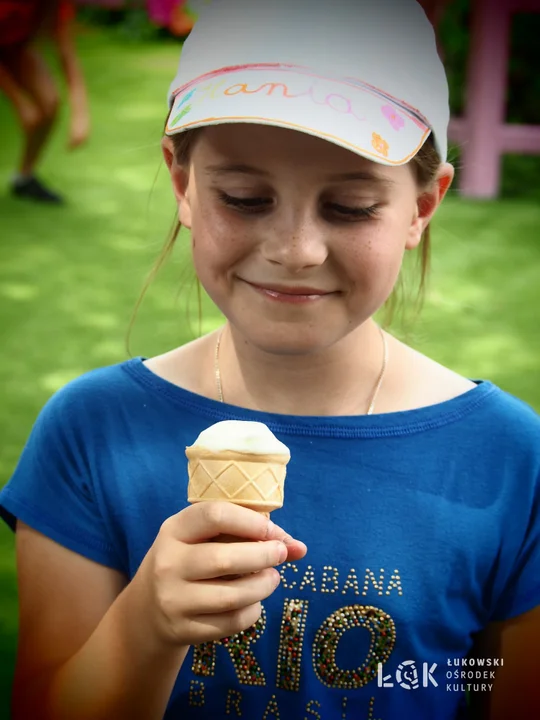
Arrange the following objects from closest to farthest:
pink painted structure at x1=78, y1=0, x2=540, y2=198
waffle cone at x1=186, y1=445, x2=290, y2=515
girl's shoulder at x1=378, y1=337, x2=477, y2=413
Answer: waffle cone at x1=186, y1=445, x2=290, y2=515 < girl's shoulder at x1=378, y1=337, x2=477, y2=413 < pink painted structure at x1=78, y1=0, x2=540, y2=198

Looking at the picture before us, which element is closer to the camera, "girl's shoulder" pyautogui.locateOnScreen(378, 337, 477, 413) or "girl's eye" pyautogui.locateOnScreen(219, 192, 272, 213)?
"girl's eye" pyautogui.locateOnScreen(219, 192, 272, 213)

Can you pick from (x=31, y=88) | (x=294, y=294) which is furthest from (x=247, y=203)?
(x=31, y=88)

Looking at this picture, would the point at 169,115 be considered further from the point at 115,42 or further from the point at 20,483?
the point at 115,42

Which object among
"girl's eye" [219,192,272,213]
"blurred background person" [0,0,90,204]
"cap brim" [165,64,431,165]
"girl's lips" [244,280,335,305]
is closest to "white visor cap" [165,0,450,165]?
"cap brim" [165,64,431,165]

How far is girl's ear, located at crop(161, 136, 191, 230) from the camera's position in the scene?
1935mm

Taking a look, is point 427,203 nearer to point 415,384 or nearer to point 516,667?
point 415,384

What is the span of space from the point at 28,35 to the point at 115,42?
16.4ft

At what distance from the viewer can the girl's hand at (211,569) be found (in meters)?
1.51

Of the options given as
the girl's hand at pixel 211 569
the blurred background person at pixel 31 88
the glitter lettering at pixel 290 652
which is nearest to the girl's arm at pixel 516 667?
the glitter lettering at pixel 290 652

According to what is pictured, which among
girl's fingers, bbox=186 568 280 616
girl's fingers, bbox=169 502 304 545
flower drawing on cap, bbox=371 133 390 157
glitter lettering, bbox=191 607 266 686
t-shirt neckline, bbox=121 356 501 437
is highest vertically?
flower drawing on cap, bbox=371 133 390 157

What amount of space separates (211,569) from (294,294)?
0.48 metres

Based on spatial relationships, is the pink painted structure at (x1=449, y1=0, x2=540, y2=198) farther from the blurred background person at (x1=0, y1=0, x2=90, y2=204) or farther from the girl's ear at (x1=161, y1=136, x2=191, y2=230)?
the girl's ear at (x1=161, y1=136, x2=191, y2=230)

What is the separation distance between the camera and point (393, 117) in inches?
69.0

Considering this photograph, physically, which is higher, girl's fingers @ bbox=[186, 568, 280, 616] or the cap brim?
the cap brim
